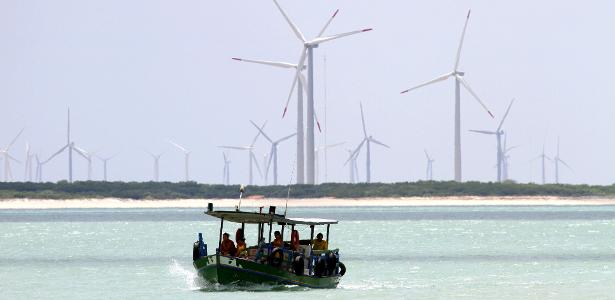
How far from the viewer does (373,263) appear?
82.4 metres

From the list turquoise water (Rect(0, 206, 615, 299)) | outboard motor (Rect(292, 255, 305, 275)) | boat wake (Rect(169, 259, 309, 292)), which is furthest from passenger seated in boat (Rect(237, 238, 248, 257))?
outboard motor (Rect(292, 255, 305, 275))

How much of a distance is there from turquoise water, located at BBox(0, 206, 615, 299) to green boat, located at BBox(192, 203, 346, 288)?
593 mm

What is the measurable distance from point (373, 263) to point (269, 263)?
69.1 feet

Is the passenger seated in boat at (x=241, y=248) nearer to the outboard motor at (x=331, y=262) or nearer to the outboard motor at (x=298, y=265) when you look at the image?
the outboard motor at (x=298, y=265)

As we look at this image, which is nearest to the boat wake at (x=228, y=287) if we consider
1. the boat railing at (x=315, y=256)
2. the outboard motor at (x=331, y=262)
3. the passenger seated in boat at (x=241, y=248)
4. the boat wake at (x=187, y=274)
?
the boat wake at (x=187, y=274)

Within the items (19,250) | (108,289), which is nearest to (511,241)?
(19,250)

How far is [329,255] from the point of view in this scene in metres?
64.3

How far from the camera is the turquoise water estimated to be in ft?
207

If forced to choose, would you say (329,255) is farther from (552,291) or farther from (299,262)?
(552,291)

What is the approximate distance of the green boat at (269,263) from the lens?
2414 inches

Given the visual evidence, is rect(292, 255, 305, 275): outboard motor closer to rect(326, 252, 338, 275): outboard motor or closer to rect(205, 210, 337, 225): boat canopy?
rect(205, 210, 337, 225): boat canopy

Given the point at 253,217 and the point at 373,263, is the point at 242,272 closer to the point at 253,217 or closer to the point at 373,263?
the point at 253,217

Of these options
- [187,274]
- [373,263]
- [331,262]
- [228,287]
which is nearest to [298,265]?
[331,262]

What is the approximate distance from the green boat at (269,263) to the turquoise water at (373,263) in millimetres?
593
